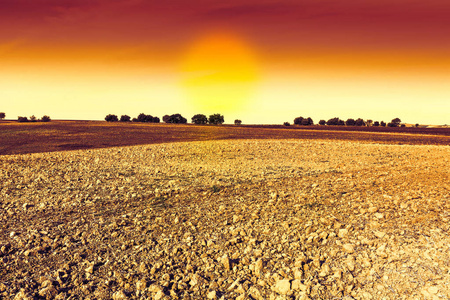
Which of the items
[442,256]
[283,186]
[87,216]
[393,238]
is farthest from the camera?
[283,186]

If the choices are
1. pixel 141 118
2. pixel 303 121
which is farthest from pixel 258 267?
pixel 141 118

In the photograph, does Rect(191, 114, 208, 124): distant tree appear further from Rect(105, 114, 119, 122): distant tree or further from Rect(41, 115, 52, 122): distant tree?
Rect(41, 115, 52, 122): distant tree

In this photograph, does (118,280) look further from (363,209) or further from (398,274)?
(363,209)

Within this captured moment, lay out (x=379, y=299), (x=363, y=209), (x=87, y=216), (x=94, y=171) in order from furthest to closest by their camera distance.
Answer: (x=94, y=171) < (x=87, y=216) < (x=363, y=209) < (x=379, y=299)

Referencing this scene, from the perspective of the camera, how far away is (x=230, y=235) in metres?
7.08

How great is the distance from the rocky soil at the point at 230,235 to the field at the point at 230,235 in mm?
32

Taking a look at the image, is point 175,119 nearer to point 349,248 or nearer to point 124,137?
point 124,137

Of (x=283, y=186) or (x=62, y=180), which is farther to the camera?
(x=62, y=180)

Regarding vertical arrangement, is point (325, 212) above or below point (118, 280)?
above

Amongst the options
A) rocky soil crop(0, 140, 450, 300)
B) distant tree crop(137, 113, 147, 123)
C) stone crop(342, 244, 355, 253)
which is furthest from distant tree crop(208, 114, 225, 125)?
stone crop(342, 244, 355, 253)

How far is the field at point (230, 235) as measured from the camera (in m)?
5.20

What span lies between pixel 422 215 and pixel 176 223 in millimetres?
6252

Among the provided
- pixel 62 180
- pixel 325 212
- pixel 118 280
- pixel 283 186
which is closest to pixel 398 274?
pixel 325 212

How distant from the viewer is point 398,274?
5.16 meters
